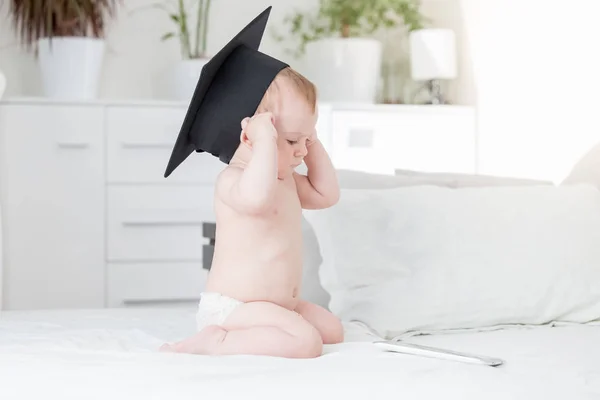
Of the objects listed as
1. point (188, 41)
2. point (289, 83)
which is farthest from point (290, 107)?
point (188, 41)

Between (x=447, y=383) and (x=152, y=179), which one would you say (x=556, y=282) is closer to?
(x=447, y=383)

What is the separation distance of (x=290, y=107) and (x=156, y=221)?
154 cm

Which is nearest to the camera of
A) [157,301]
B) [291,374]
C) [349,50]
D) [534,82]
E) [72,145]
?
[291,374]

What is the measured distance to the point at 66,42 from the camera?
2.86 meters

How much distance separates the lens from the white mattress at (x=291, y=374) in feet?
3.21

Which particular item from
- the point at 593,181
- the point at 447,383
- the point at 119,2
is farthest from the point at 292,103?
the point at 119,2

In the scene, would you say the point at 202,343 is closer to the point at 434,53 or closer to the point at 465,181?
the point at 465,181

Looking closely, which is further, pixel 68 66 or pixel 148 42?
pixel 148 42

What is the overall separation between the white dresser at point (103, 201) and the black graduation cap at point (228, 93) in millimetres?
1392

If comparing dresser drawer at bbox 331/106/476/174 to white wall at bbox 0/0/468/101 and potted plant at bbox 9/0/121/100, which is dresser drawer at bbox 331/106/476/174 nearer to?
white wall at bbox 0/0/468/101

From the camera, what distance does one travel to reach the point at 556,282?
5.28 feet

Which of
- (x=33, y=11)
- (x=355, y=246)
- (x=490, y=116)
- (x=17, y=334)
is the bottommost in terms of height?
(x=17, y=334)

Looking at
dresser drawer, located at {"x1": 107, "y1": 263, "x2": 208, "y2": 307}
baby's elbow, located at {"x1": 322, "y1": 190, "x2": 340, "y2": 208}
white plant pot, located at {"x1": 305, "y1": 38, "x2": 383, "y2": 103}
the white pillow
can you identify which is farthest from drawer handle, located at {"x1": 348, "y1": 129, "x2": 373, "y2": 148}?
baby's elbow, located at {"x1": 322, "y1": 190, "x2": 340, "y2": 208}

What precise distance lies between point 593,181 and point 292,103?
→ 39.8 inches
